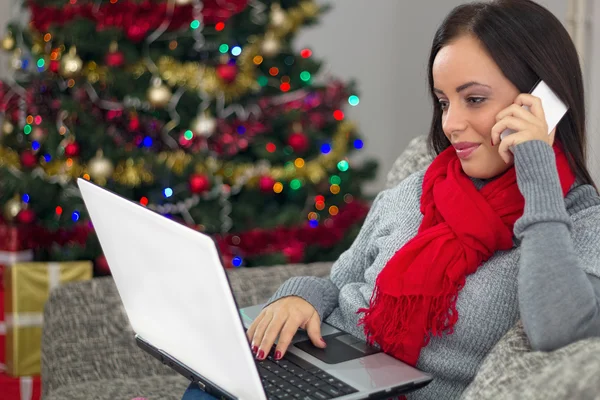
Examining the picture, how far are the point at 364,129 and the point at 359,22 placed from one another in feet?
1.63

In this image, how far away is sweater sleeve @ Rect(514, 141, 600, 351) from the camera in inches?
41.7

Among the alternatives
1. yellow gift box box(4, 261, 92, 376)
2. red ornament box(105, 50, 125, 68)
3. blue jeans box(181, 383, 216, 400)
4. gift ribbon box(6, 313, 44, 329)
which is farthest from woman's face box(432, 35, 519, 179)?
gift ribbon box(6, 313, 44, 329)

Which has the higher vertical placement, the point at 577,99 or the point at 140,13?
Answer: the point at 140,13

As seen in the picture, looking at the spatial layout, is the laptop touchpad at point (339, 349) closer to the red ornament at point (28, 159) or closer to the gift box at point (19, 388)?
the gift box at point (19, 388)

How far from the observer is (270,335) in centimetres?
126

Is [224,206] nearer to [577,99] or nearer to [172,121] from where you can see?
[172,121]

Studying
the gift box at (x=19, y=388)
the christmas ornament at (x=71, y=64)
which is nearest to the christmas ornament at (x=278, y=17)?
the christmas ornament at (x=71, y=64)

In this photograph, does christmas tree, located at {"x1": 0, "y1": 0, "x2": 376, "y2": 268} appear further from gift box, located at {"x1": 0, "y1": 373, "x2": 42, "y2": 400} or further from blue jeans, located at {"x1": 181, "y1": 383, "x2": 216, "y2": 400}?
blue jeans, located at {"x1": 181, "y1": 383, "x2": 216, "y2": 400}

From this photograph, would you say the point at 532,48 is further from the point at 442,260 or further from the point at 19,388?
the point at 19,388

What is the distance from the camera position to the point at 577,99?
1.25 meters

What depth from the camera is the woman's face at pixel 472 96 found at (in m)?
1.20

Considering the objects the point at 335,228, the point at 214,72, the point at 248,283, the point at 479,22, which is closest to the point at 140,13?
the point at 214,72

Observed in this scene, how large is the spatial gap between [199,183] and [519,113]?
1487 mm

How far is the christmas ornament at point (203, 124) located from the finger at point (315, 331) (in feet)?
4.24
